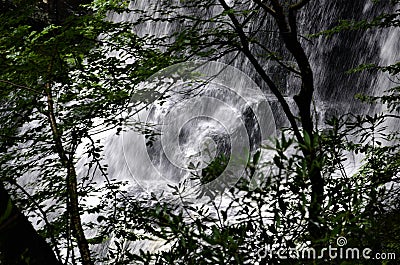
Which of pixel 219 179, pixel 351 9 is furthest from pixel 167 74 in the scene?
pixel 351 9

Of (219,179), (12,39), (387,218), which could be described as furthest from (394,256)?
(12,39)

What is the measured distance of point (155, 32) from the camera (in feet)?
31.4

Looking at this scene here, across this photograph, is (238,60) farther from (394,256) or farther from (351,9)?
(394,256)

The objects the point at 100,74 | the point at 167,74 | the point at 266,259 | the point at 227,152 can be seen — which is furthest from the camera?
the point at 100,74

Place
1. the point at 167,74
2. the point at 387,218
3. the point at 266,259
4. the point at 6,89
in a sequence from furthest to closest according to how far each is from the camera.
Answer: the point at 167,74
the point at 6,89
the point at 387,218
the point at 266,259

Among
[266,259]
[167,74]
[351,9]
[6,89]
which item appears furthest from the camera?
[351,9]

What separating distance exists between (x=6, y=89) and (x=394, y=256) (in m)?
2.38

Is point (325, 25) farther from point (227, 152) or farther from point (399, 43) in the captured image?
point (227, 152)

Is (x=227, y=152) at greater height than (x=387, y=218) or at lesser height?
greater

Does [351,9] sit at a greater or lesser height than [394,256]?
greater

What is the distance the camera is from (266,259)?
1269mm

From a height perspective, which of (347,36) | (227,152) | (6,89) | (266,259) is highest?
(347,36)

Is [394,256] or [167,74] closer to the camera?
[394,256]

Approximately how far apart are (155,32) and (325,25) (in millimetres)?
3452
